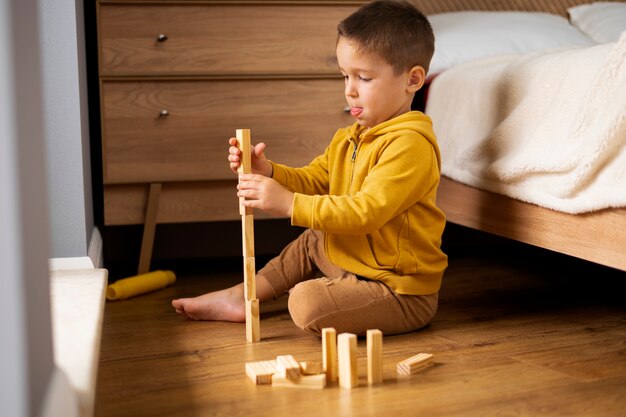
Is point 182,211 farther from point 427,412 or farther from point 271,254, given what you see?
point 427,412

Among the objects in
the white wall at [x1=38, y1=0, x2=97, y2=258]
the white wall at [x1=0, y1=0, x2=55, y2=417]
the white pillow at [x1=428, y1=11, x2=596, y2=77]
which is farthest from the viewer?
the white pillow at [x1=428, y1=11, x2=596, y2=77]

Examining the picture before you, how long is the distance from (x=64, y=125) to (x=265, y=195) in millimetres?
506

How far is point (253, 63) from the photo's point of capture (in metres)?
1.78

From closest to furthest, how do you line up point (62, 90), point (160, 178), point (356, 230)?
point (356, 230)
point (62, 90)
point (160, 178)

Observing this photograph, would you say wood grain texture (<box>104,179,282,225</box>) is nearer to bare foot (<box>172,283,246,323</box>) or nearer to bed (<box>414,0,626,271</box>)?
bare foot (<box>172,283,246,323</box>)

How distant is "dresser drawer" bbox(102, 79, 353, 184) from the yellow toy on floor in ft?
0.73

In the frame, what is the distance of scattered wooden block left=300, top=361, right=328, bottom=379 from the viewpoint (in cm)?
109

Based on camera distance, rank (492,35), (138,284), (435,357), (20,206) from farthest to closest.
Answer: (492,35)
(138,284)
(435,357)
(20,206)

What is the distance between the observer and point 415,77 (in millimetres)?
1396

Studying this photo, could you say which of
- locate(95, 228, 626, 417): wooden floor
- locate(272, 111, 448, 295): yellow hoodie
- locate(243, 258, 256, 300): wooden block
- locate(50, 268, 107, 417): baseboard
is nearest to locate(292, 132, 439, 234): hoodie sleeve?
locate(272, 111, 448, 295): yellow hoodie

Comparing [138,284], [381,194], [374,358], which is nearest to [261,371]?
[374,358]

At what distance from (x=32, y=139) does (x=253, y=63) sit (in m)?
1.14

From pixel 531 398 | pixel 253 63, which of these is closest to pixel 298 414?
pixel 531 398

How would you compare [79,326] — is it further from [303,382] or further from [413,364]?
[413,364]
